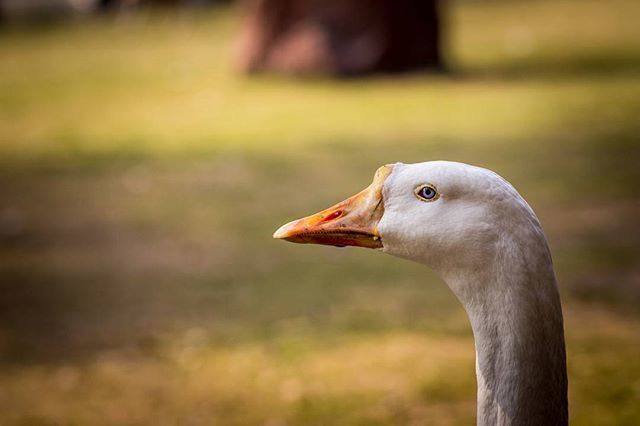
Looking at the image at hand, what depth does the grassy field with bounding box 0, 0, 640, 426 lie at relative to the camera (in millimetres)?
3639

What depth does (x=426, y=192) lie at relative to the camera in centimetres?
199

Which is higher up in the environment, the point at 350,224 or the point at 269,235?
the point at 269,235

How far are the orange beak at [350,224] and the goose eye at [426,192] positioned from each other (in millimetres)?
91

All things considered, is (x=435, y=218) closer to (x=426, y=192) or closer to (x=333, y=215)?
(x=426, y=192)

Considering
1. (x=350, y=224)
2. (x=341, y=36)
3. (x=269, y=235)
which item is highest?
(x=341, y=36)

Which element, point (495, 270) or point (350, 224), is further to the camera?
point (350, 224)

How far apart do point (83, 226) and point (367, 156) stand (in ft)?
5.56

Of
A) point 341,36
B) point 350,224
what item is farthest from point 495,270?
point 341,36

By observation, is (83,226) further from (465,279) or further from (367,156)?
(465,279)

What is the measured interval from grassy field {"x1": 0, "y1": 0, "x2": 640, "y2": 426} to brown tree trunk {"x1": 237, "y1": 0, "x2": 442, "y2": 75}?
24 centimetres

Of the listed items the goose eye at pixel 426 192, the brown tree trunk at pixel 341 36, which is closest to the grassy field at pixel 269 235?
the brown tree trunk at pixel 341 36

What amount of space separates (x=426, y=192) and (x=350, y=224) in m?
0.18

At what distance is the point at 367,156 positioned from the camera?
631 centimetres

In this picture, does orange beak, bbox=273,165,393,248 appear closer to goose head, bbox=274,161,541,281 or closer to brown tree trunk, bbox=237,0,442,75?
goose head, bbox=274,161,541,281
